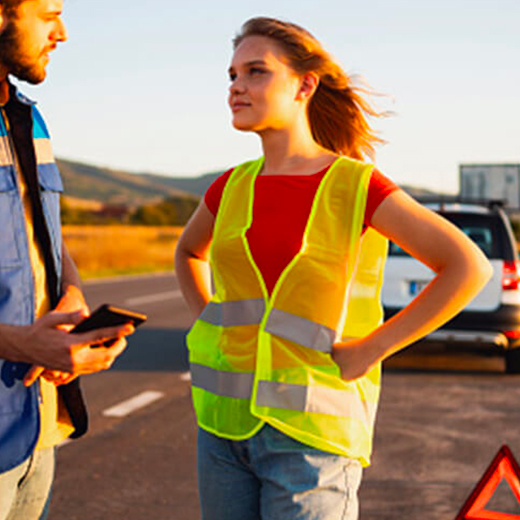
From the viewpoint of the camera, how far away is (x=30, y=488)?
238 centimetres

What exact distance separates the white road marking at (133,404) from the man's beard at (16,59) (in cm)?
545

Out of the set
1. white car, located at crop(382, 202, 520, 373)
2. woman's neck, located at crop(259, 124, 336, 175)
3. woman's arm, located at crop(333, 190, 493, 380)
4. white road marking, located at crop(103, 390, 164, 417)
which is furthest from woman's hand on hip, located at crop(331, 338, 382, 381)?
white car, located at crop(382, 202, 520, 373)

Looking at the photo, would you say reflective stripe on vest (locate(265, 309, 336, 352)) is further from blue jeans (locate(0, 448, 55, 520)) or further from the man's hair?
the man's hair

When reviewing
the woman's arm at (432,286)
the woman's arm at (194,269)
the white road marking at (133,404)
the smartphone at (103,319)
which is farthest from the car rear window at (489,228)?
the smartphone at (103,319)

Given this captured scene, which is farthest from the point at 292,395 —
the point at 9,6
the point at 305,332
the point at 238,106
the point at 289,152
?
the point at 9,6

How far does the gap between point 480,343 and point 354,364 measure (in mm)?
7514

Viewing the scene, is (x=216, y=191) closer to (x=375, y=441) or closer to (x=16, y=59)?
(x=16, y=59)

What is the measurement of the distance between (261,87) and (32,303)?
2.82 feet

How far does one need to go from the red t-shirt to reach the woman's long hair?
310mm

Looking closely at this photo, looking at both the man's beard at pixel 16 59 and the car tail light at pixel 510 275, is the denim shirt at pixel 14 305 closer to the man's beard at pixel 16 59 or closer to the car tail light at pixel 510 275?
the man's beard at pixel 16 59

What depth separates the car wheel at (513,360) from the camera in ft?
32.4

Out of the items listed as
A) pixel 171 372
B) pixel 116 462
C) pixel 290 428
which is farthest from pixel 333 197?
pixel 171 372

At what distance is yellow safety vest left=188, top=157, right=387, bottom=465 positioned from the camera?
93.7 inches

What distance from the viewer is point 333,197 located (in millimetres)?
2434
